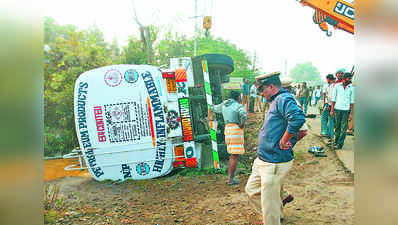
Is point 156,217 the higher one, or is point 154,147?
point 154,147

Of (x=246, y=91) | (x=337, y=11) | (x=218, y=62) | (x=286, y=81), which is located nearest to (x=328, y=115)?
(x=337, y=11)

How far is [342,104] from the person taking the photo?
5863 millimetres

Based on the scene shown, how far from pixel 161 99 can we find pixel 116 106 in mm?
893

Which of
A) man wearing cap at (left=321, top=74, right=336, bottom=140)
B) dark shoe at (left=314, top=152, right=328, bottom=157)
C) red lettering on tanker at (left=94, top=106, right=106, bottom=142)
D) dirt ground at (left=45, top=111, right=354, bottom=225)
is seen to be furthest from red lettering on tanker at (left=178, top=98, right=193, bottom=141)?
man wearing cap at (left=321, top=74, right=336, bottom=140)

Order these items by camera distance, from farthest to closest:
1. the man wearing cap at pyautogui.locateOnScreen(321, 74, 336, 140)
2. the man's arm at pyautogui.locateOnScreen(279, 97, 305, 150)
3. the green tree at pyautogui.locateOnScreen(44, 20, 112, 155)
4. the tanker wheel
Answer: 1. the green tree at pyautogui.locateOnScreen(44, 20, 112, 155)
2. the man wearing cap at pyautogui.locateOnScreen(321, 74, 336, 140)
3. the tanker wheel
4. the man's arm at pyautogui.locateOnScreen(279, 97, 305, 150)

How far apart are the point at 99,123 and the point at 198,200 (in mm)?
2422

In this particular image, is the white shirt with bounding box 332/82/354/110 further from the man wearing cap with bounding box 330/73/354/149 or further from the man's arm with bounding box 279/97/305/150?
the man's arm with bounding box 279/97/305/150

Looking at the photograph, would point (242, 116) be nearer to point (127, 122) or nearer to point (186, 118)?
point (186, 118)

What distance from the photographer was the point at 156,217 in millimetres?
3881

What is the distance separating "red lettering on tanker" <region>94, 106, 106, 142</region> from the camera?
5.31 metres

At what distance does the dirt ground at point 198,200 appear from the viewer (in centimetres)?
369
